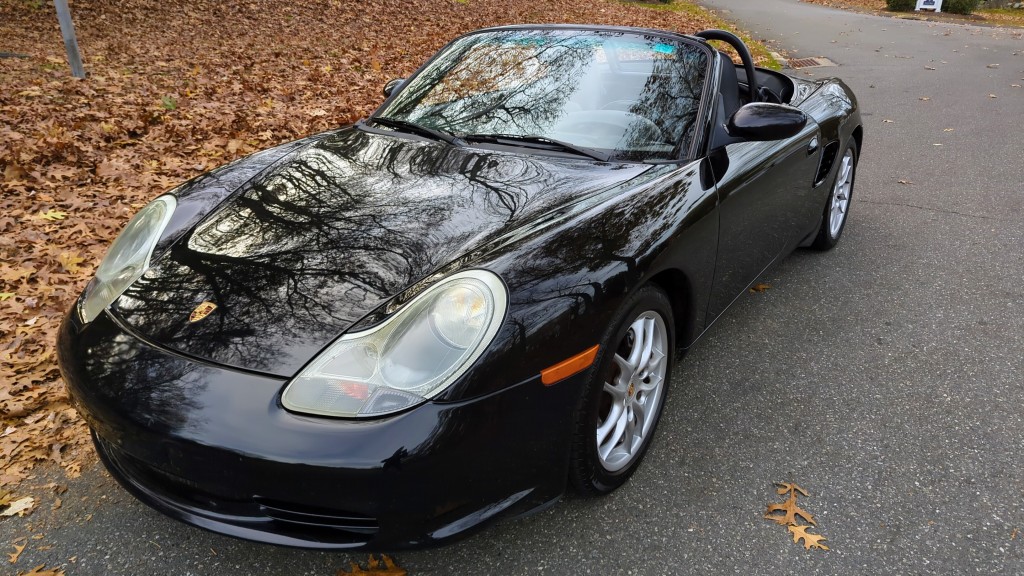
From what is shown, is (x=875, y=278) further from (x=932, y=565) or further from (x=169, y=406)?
(x=169, y=406)

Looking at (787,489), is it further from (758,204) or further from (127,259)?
(127,259)

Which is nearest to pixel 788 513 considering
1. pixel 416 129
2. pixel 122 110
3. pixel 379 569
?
pixel 379 569

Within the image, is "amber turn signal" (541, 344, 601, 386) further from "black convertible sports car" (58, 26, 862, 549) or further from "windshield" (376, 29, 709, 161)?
"windshield" (376, 29, 709, 161)

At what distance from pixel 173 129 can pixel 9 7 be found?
7.59 meters

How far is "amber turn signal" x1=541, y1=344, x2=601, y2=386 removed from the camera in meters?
1.77

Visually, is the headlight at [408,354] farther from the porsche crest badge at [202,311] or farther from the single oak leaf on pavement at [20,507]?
the single oak leaf on pavement at [20,507]

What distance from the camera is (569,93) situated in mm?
2840

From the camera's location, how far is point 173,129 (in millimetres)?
5605

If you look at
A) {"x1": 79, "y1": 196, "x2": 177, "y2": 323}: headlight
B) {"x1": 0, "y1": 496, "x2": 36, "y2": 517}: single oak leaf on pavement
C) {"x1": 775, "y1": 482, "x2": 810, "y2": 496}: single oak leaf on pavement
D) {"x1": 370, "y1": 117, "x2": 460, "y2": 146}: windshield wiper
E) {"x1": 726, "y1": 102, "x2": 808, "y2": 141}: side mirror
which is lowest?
{"x1": 0, "y1": 496, "x2": 36, "y2": 517}: single oak leaf on pavement

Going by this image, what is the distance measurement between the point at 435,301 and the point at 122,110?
5.41m

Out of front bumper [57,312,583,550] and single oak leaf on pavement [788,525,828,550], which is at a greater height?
front bumper [57,312,583,550]

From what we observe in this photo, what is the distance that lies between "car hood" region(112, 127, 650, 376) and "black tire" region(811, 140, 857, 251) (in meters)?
2.03

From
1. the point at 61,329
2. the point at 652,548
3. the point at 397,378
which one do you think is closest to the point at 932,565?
the point at 652,548

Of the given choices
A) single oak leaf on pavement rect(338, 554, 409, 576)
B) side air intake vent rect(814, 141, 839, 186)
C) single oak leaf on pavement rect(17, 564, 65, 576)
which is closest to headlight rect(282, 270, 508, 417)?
single oak leaf on pavement rect(338, 554, 409, 576)
